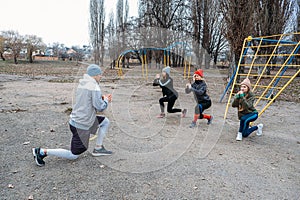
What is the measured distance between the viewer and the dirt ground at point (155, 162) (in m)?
2.69

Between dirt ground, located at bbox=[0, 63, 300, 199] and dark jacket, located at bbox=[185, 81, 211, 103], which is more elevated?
dark jacket, located at bbox=[185, 81, 211, 103]

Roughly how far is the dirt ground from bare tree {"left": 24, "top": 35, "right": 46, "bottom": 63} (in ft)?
105

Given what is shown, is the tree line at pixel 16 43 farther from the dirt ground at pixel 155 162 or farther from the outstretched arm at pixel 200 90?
the outstretched arm at pixel 200 90

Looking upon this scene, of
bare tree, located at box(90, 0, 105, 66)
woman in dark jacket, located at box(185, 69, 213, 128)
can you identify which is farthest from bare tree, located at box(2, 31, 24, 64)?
woman in dark jacket, located at box(185, 69, 213, 128)

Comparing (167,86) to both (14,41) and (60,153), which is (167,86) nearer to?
(60,153)

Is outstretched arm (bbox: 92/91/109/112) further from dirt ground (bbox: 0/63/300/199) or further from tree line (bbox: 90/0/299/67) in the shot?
tree line (bbox: 90/0/299/67)

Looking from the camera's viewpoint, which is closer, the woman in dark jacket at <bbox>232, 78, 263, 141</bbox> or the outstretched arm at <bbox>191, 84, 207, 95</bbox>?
the woman in dark jacket at <bbox>232, 78, 263, 141</bbox>

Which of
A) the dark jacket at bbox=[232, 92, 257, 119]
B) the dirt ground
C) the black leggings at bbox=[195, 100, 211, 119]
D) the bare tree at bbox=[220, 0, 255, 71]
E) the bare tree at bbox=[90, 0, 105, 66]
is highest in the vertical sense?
the bare tree at bbox=[90, 0, 105, 66]

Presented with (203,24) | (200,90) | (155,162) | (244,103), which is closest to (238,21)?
(200,90)

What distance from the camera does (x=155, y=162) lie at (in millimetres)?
3465

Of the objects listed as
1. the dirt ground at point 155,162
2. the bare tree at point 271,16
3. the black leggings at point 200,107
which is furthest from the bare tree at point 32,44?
the black leggings at point 200,107

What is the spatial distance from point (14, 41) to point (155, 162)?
1383 inches

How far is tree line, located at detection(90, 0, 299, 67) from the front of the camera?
10288 mm

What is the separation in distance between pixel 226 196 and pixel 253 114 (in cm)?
238
